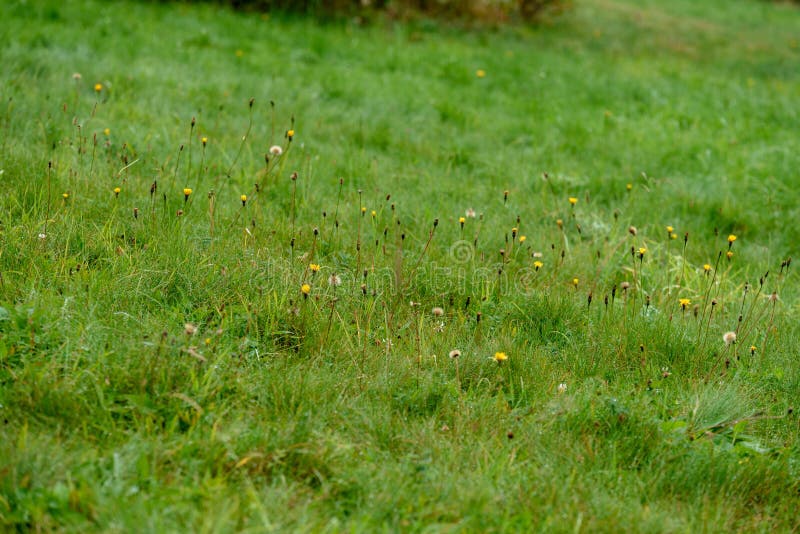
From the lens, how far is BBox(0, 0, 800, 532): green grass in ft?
8.79

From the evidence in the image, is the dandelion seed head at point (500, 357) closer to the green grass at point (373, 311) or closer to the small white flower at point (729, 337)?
the green grass at point (373, 311)

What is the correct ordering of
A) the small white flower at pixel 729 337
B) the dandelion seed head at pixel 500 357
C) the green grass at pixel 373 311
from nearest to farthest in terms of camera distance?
1. the green grass at pixel 373 311
2. the dandelion seed head at pixel 500 357
3. the small white flower at pixel 729 337

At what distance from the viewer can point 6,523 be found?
92.4 inches

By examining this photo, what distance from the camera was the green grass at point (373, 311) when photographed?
2.68 metres

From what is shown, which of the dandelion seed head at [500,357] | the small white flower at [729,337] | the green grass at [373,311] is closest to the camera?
the green grass at [373,311]

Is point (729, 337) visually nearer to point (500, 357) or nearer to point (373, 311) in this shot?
point (500, 357)

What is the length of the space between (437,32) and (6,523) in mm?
9322

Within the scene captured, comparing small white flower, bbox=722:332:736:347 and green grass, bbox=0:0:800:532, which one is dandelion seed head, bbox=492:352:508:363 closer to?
green grass, bbox=0:0:800:532

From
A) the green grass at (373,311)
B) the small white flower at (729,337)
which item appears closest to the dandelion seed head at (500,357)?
the green grass at (373,311)

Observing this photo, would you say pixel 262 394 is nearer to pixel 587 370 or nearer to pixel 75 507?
pixel 75 507

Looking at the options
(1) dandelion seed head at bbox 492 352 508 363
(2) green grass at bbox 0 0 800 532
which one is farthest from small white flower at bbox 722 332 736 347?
(1) dandelion seed head at bbox 492 352 508 363

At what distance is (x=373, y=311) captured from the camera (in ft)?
12.3

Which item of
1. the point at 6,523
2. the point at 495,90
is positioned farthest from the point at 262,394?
the point at 495,90

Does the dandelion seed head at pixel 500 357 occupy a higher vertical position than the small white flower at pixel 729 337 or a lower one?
lower
